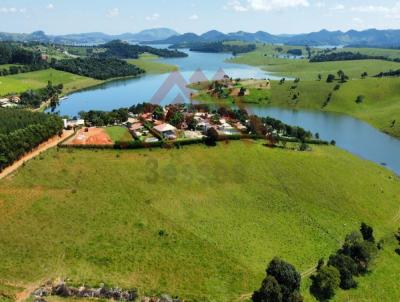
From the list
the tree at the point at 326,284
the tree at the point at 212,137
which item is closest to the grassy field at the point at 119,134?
the tree at the point at 212,137

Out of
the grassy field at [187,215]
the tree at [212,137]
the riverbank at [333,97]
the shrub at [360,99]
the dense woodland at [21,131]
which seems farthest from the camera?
the shrub at [360,99]

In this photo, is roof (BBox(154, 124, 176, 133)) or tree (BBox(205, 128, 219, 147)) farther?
roof (BBox(154, 124, 176, 133))

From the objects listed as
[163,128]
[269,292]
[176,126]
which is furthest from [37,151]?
[269,292]

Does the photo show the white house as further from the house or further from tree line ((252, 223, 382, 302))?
tree line ((252, 223, 382, 302))

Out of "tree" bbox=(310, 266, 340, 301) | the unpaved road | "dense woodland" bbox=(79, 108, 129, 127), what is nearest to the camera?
"tree" bbox=(310, 266, 340, 301)

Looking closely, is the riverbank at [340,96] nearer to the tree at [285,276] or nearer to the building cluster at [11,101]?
the building cluster at [11,101]

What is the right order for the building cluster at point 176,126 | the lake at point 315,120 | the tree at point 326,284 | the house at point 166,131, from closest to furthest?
1. the tree at point 326,284
2. the house at point 166,131
3. the building cluster at point 176,126
4. the lake at point 315,120

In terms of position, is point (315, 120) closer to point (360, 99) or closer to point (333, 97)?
point (333, 97)

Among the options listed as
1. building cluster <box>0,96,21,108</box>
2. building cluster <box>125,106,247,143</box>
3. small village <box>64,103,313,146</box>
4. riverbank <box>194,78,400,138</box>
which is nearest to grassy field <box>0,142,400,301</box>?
small village <box>64,103,313,146</box>
